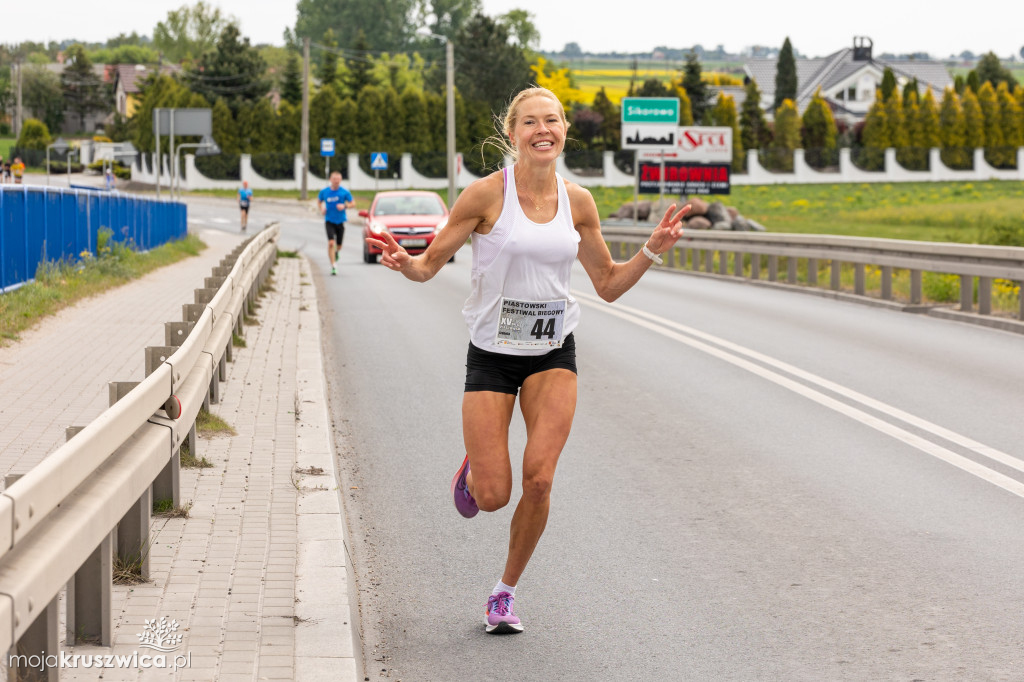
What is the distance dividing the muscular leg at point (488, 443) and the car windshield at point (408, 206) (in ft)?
85.8

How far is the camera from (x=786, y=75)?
137 m

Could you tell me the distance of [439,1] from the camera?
160 metres

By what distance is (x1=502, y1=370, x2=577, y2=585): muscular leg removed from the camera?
16.6 ft

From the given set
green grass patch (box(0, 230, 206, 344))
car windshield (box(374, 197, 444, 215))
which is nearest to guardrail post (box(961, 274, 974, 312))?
green grass patch (box(0, 230, 206, 344))

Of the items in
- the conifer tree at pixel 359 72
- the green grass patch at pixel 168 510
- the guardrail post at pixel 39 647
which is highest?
the conifer tree at pixel 359 72

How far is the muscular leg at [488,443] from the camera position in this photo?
5.14 metres

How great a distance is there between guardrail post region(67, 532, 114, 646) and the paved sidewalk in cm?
6

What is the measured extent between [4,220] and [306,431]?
343 inches

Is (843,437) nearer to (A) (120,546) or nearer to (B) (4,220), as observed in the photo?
(A) (120,546)

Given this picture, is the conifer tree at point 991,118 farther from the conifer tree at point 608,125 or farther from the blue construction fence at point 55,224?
the blue construction fence at point 55,224

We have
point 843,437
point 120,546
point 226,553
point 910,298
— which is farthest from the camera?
point 910,298

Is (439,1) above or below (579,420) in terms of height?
above

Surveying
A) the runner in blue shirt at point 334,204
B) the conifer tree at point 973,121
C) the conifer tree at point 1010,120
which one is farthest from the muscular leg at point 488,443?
the conifer tree at point 1010,120

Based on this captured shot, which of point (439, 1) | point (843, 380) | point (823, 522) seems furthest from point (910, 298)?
point (439, 1)
